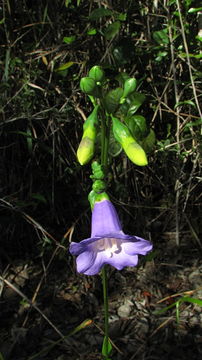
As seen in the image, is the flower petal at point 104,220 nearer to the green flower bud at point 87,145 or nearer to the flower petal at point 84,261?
the flower petal at point 84,261

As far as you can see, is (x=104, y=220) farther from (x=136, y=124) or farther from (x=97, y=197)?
(x=136, y=124)

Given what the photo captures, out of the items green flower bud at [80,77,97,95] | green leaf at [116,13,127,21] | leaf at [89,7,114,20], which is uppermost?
leaf at [89,7,114,20]

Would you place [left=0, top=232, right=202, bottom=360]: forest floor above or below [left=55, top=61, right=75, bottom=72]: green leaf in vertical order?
below

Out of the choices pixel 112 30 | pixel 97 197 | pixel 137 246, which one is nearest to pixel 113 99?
pixel 97 197

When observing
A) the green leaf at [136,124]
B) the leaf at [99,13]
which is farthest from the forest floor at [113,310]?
the leaf at [99,13]

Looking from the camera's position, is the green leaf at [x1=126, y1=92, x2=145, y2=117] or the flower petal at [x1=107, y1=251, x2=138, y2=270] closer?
the flower petal at [x1=107, y1=251, x2=138, y2=270]

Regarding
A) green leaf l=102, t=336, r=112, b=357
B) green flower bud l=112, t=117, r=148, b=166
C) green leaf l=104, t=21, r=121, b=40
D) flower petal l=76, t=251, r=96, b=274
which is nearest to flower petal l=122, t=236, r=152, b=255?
flower petal l=76, t=251, r=96, b=274

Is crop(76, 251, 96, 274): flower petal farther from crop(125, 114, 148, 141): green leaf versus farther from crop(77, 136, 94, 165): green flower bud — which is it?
crop(125, 114, 148, 141): green leaf
